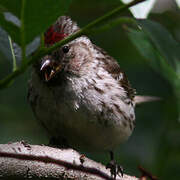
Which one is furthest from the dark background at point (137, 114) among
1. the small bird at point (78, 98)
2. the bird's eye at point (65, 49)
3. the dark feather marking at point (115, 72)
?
the bird's eye at point (65, 49)

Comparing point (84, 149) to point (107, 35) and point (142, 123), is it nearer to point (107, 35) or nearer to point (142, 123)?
point (142, 123)

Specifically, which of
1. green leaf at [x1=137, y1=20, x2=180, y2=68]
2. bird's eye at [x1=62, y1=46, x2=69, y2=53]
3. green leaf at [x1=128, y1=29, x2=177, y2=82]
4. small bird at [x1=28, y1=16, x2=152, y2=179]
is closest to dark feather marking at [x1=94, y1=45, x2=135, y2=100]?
small bird at [x1=28, y1=16, x2=152, y2=179]

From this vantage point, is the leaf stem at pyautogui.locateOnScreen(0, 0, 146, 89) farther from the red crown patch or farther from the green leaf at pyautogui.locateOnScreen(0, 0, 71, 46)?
the red crown patch

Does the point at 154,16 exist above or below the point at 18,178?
below

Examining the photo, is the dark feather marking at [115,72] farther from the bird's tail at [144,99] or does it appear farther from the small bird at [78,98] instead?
the bird's tail at [144,99]

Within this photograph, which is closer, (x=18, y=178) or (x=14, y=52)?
(x=14, y=52)

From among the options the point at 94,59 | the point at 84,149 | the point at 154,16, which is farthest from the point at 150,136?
the point at 154,16
